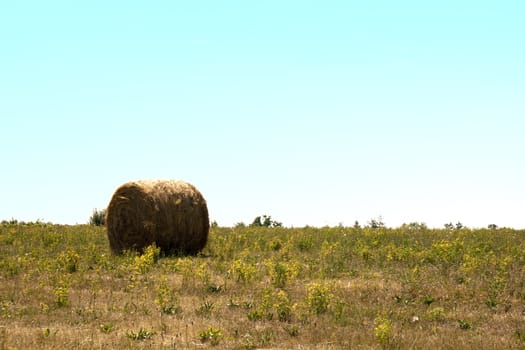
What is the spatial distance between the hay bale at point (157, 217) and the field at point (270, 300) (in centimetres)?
120

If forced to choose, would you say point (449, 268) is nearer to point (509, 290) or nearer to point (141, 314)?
point (509, 290)

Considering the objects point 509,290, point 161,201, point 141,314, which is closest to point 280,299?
point 141,314

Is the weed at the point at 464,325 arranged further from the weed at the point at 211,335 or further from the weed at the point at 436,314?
the weed at the point at 211,335

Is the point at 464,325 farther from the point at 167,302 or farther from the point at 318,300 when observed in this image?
the point at 167,302

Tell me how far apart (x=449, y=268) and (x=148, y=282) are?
8.38 metres

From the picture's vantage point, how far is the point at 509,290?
16.0 m

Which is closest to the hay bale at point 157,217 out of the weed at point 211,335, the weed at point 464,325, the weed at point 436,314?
the weed at point 436,314

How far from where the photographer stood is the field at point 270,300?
11602 millimetres

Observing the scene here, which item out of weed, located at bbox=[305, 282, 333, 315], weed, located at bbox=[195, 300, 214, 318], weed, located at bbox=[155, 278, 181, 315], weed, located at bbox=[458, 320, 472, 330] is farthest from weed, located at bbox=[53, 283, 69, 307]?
weed, located at bbox=[458, 320, 472, 330]

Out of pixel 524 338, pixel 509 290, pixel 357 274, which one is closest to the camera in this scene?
pixel 524 338

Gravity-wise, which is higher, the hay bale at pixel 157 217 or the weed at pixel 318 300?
the hay bale at pixel 157 217

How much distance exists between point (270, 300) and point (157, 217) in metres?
8.86

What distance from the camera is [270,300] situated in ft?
47.2

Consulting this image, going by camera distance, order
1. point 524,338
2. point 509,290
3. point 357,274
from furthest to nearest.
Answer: point 357,274
point 509,290
point 524,338
